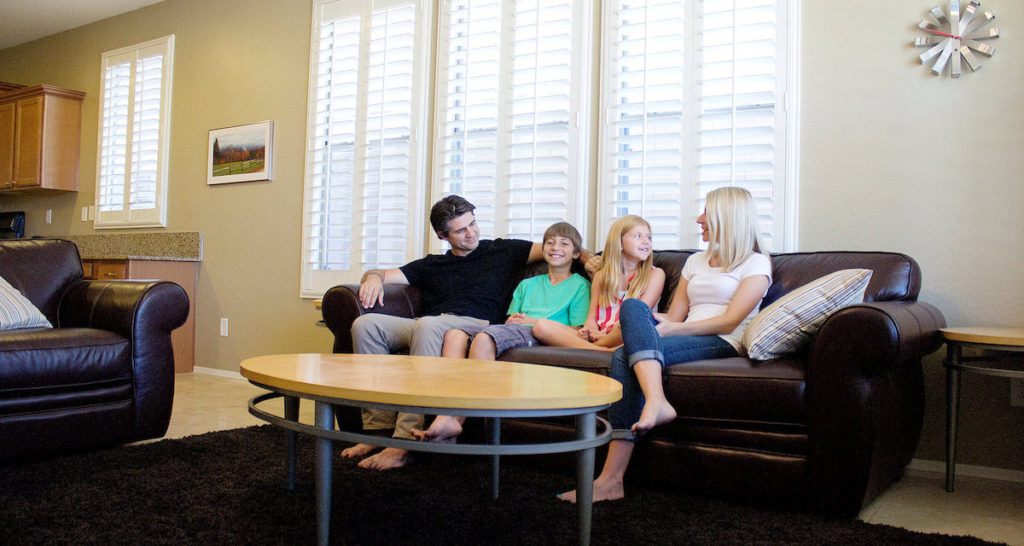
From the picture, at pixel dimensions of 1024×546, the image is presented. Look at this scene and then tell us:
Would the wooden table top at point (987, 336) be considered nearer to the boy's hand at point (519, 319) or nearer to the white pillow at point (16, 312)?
the boy's hand at point (519, 319)

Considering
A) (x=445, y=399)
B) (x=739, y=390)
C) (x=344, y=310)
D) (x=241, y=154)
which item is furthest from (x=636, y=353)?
(x=241, y=154)

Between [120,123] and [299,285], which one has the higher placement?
[120,123]

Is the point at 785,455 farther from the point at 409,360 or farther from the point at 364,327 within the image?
the point at 364,327

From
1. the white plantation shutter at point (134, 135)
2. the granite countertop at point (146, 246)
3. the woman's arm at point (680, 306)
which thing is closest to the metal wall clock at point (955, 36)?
the woman's arm at point (680, 306)

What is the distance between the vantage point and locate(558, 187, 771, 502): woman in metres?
1.97

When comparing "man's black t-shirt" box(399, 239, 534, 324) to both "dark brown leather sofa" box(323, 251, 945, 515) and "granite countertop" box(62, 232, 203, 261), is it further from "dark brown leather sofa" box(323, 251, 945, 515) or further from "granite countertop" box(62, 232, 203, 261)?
"granite countertop" box(62, 232, 203, 261)

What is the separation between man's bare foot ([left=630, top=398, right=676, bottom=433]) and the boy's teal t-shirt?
855 millimetres

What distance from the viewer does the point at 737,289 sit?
2301 mm

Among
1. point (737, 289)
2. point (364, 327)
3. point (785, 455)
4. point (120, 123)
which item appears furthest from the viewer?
point (120, 123)

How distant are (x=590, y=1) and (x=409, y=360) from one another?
213 centimetres

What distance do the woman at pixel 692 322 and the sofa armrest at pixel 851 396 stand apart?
388mm

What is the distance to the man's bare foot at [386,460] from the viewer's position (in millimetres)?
2234

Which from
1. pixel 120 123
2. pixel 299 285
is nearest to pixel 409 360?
pixel 299 285

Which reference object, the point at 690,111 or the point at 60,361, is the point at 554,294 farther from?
the point at 60,361
